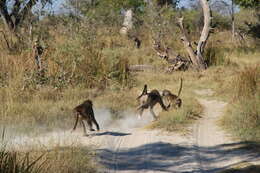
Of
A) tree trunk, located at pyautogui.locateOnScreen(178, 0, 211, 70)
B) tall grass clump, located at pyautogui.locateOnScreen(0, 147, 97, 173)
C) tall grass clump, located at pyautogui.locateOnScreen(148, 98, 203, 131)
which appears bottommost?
tall grass clump, located at pyautogui.locateOnScreen(0, 147, 97, 173)

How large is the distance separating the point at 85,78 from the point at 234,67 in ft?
16.0

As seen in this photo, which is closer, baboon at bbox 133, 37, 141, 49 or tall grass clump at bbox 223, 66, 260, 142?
tall grass clump at bbox 223, 66, 260, 142

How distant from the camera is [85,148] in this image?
5.17m

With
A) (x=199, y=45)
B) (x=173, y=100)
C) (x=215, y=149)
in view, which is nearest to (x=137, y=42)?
(x=199, y=45)

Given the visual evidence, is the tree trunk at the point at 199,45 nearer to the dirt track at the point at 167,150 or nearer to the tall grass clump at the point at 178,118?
the tall grass clump at the point at 178,118

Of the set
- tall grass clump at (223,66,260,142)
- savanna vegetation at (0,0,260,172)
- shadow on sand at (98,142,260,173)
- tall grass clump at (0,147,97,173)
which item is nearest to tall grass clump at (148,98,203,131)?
savanna vegetation at (0,0,260,172)

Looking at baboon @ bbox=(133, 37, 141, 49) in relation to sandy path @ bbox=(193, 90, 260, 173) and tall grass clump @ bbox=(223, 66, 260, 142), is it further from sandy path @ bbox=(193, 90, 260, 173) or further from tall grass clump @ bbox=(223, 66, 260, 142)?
sandy path @ bbox=(193, 90, 260, 173)

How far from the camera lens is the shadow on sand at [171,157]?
197 inches

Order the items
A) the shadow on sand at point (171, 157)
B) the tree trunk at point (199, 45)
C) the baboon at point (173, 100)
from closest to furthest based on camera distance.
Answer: the shadow on sand at point (171, 157)
the baboon at point (173, 100)
the tree trunk at point (199, 45)

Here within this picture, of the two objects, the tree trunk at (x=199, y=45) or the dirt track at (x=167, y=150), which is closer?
the dirt track at (x=167, y=150)

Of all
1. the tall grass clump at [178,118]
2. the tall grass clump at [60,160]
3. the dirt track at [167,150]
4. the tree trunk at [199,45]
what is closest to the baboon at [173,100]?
the tall grass clump at [178,118]

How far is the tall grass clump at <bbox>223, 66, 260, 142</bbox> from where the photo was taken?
248 inches

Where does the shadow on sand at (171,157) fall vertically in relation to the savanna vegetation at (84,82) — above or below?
below

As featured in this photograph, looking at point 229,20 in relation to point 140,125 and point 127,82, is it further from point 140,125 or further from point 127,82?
point 140,125
